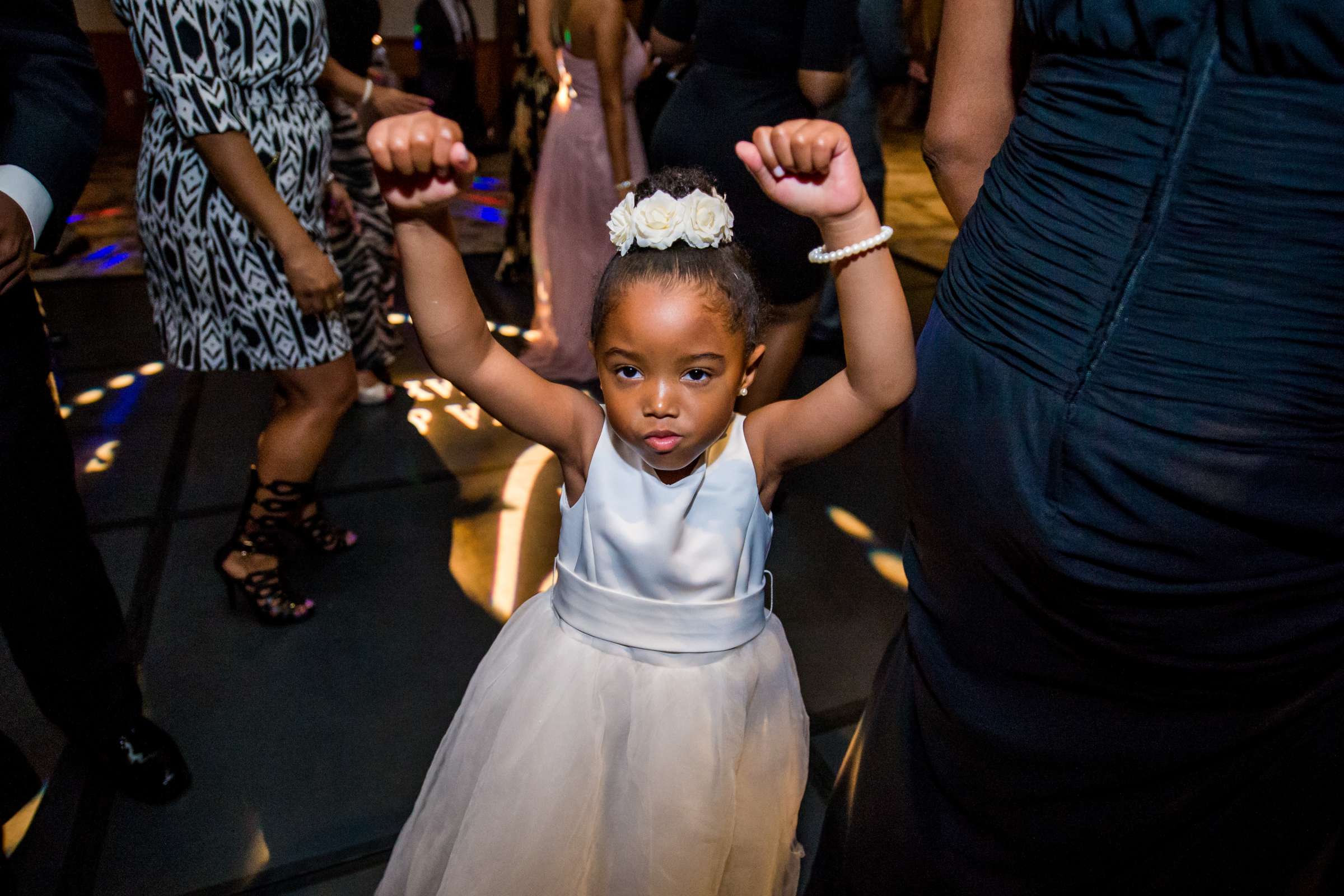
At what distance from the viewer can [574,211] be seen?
12.1ft

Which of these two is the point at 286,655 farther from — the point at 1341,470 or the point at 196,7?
the point at 1341,470

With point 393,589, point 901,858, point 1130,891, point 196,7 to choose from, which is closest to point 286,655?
point 393,589

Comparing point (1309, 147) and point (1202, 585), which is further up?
point (1309, 147)

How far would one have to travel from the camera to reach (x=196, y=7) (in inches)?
63.7

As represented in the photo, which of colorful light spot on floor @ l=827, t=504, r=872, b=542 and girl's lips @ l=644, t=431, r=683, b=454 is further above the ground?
girl's lips @ l=644, t=431, r=683, b=454

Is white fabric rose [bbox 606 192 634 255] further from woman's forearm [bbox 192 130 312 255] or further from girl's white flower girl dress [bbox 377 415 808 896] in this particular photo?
woman's forearm [bbox 192 130 312 255]

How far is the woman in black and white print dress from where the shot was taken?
5.50 feet

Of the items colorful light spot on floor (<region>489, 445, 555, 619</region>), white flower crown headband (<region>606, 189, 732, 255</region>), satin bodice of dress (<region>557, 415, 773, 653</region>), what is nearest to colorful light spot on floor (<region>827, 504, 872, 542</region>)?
colorful light spot on floor (<region>489, 445, 555, 619</region>)

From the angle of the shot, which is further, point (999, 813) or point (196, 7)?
point (196, 7)

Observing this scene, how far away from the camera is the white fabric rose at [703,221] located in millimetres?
1139

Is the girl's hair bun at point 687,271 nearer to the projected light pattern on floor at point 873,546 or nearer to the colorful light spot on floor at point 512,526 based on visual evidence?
the colorful light spot on floor at point 512,526

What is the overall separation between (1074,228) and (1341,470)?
1.07 feet

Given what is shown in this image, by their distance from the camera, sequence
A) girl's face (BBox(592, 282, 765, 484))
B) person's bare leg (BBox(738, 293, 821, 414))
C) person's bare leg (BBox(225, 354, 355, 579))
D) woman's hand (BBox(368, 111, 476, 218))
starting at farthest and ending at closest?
1. person's bare leg (BBox(738, 293, 821, 414))
2. person's bare leg (BBox(225, 354, 355, 579))
3. girl's face (BBox(592, 282, 765, 484))
4. woman's hand (BBox(368, 111, 476, 218))

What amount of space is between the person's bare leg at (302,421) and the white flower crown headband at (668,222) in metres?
1.15
